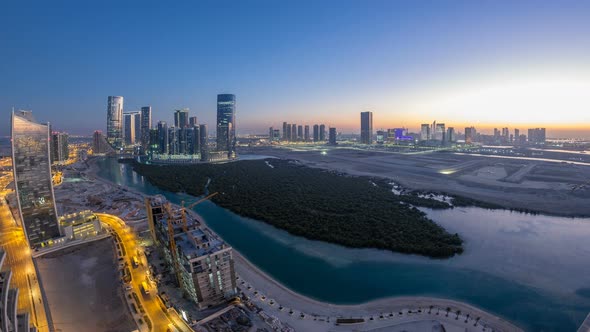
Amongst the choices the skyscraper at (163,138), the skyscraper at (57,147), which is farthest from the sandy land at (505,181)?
the skyscraper at (57,147)

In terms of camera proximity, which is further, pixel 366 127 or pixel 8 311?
pixel 366 127

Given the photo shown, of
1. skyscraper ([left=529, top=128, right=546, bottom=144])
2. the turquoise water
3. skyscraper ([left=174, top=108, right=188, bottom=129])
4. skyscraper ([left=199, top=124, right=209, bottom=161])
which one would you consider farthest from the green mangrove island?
skyscraper ([left=529, top=128, right=546, bottom=144])

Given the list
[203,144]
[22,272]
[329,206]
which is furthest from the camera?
[203,144]

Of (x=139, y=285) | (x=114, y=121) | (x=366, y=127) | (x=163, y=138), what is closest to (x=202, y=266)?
(x=139, y=285)

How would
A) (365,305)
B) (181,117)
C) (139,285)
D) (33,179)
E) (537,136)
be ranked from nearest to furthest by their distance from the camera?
(365,305) → (139,285) → (33,179) → (181,117) → (537,136)

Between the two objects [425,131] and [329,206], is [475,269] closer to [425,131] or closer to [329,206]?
[329,206]

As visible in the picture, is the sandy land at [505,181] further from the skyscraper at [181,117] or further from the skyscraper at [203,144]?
the skyscraper at [181,117]

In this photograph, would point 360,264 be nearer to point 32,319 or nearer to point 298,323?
point 298,323
